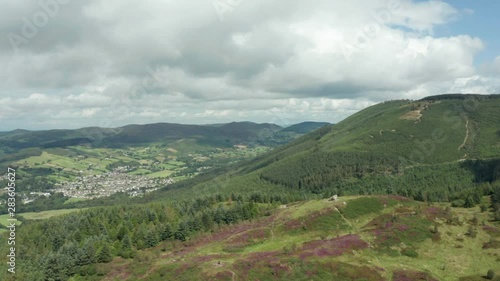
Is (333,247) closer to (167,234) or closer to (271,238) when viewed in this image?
(271,238)

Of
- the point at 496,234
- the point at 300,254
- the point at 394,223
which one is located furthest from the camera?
the point at 394,223

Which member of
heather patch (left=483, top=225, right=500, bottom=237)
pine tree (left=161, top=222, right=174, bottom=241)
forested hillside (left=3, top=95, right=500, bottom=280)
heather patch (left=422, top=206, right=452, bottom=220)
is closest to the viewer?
forested hillside (left=3, top=95, right=500, bottom=280)

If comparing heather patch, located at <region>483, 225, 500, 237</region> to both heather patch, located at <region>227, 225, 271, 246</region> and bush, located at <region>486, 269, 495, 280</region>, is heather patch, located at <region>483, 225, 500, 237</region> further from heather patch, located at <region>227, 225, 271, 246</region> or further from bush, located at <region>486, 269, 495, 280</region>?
heather patch, located at <region>227, 225, 271, 246</region>

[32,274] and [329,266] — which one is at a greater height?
[329,266]

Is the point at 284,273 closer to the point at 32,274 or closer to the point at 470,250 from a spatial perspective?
the point at 470,250

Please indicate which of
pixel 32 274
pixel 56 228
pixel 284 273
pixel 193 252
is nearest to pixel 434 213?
pixel 284 273

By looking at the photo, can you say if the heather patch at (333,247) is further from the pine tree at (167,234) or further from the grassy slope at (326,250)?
the pine tree at (167,234)

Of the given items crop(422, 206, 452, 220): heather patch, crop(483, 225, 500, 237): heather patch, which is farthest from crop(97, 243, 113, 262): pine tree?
crop(483, 225, 500, 237): heather patch
